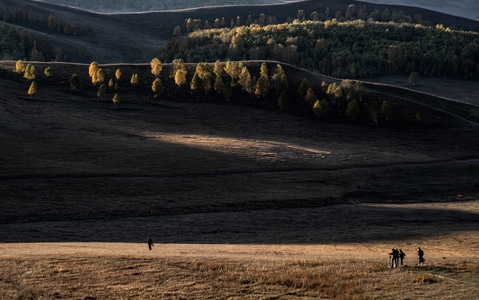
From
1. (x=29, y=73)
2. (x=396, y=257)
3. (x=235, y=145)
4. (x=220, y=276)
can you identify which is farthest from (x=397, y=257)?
(x=29, y=73)

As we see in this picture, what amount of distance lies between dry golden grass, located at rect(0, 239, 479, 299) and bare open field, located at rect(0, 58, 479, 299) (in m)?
0.16

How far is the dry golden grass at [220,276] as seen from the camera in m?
38.4

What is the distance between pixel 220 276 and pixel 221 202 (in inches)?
1513

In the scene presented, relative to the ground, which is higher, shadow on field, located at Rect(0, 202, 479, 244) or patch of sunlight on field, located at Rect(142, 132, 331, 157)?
patch of sunlight on field, located at Rect(142, 132, 331, 157)

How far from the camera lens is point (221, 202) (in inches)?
3150

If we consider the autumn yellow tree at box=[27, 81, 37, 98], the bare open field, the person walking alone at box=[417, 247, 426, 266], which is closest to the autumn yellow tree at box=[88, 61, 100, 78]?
the bare open field

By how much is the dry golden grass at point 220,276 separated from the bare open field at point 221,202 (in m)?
0.16

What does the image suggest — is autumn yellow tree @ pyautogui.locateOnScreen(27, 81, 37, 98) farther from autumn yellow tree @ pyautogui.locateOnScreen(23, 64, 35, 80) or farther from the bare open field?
autumn yellow tree @ pyautogui.locateOnScreen(23, 64, 35, 80)

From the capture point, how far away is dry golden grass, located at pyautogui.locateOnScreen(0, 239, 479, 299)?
38.4m

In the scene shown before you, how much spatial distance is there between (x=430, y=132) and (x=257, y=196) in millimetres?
65835

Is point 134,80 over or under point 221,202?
over

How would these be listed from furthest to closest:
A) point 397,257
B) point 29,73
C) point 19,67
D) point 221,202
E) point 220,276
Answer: point 19,67, point 29,73, point 221,202, point 397,257, point 220,276

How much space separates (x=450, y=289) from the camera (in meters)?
39.6

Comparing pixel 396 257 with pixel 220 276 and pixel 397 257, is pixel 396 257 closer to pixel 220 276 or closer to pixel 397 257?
pixel 397 257
